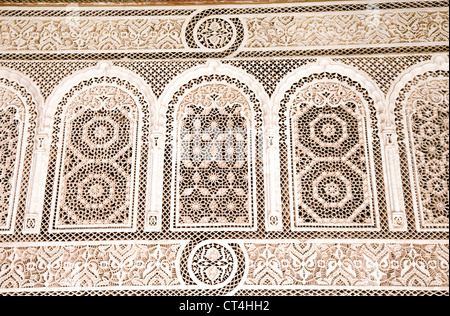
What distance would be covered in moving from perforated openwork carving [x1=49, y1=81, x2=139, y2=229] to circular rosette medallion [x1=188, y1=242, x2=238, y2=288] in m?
0.51

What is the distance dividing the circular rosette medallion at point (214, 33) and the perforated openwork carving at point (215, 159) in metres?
0.32

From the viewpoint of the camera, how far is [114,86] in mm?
3797

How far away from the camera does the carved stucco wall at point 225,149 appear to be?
324cm

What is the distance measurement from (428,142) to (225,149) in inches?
55.1

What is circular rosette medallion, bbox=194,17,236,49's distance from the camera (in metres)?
3.89

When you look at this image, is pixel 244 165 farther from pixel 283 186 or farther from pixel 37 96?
pixel 37 96

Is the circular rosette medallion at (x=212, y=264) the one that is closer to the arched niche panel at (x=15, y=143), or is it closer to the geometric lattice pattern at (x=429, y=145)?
the arched niche panel at (x=15, y=143)

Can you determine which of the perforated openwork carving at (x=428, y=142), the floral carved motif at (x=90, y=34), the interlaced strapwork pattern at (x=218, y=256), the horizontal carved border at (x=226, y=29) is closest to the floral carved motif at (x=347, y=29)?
the horizontal carved border at (x=226, y=29)

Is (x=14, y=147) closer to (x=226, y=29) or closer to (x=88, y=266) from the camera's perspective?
(x=88, y=266)

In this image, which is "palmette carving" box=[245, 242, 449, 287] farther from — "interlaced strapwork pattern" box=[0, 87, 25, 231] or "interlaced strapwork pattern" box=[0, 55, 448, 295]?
"interlaced strapwork pattern" box=[0, 87, 25, 231]

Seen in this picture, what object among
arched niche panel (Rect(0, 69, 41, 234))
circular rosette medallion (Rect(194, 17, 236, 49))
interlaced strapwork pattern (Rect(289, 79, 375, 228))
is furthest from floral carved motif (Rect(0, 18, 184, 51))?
interlaced strapwork pattern (Rect(289, 79, 375, 228))

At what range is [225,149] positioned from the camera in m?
3.59
